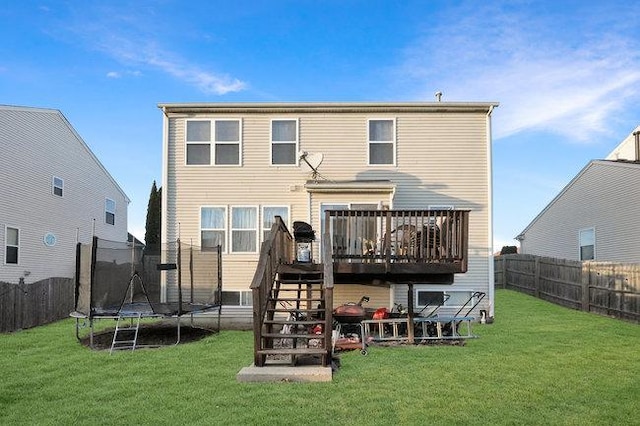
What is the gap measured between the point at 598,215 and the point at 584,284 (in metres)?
3.65

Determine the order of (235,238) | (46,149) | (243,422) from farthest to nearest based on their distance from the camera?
(46,149)
(235,238)
(243,422)

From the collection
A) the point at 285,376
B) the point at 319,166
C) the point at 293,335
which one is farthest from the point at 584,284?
the point at 285,376

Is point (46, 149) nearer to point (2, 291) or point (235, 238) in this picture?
point (2, 291)

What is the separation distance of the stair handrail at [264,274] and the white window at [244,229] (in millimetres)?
2779

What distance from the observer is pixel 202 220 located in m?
13.3

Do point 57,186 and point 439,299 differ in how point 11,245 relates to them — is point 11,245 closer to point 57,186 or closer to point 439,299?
point 57,186

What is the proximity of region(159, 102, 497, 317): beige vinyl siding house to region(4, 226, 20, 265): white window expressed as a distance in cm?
620

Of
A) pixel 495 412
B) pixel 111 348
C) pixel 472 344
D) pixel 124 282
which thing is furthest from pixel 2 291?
pixel 495 412

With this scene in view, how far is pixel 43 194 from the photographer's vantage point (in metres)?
17.5

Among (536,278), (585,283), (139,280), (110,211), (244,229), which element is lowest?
(536,278)

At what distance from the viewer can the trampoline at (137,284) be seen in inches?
393

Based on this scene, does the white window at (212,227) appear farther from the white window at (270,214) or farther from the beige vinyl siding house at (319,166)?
the white window at (270,214)

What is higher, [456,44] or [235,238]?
[456,44]

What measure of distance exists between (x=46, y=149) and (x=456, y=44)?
539 inches
